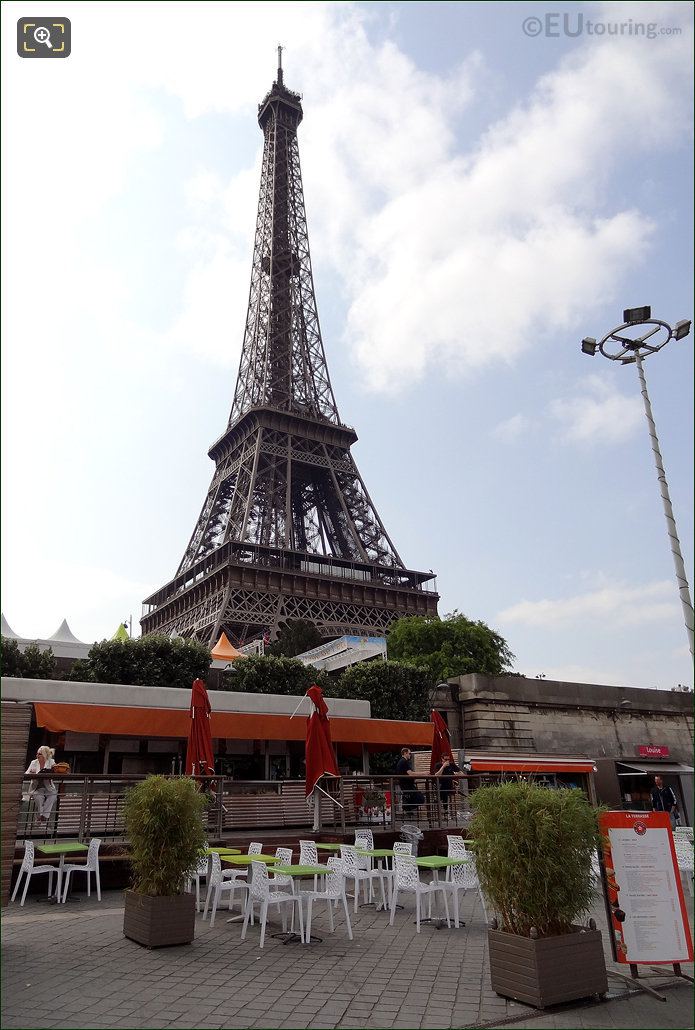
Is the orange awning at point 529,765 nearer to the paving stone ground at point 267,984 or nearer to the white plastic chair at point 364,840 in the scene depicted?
the white plastic chair at point 364,840

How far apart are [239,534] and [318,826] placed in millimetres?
40102

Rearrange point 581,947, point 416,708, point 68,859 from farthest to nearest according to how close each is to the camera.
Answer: point 416,708, point 68,859, point 581,947

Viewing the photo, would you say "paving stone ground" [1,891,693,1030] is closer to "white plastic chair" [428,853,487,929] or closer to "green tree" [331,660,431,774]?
"white plastic chair" [428,853,487,929]

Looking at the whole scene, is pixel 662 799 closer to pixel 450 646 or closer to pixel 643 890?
pixel 643 890

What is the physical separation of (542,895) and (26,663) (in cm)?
2717

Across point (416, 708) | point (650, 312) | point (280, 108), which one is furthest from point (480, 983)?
point (280, 108)

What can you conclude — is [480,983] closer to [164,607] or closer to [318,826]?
[318,826]

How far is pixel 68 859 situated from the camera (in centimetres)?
1053

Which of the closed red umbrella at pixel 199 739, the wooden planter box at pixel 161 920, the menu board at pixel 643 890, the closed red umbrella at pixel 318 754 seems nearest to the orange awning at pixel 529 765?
the closed red umbrella at pixel 318 754

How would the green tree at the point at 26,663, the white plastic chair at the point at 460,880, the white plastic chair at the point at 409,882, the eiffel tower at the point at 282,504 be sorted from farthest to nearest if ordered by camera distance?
1. the eiffel tower at the point at 282,504
2. the green tree at the point at 26,663
3. the white plastic chair at the point at 460,880
4. the white plastic chair at the point at 409,882

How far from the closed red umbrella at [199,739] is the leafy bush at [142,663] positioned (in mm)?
17890

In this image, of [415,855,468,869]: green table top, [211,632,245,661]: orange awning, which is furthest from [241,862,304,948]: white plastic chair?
[211,632,245,661]: orange awning

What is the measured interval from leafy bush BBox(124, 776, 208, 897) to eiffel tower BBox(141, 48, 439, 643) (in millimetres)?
38257

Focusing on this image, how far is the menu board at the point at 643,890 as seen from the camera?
613 cm
